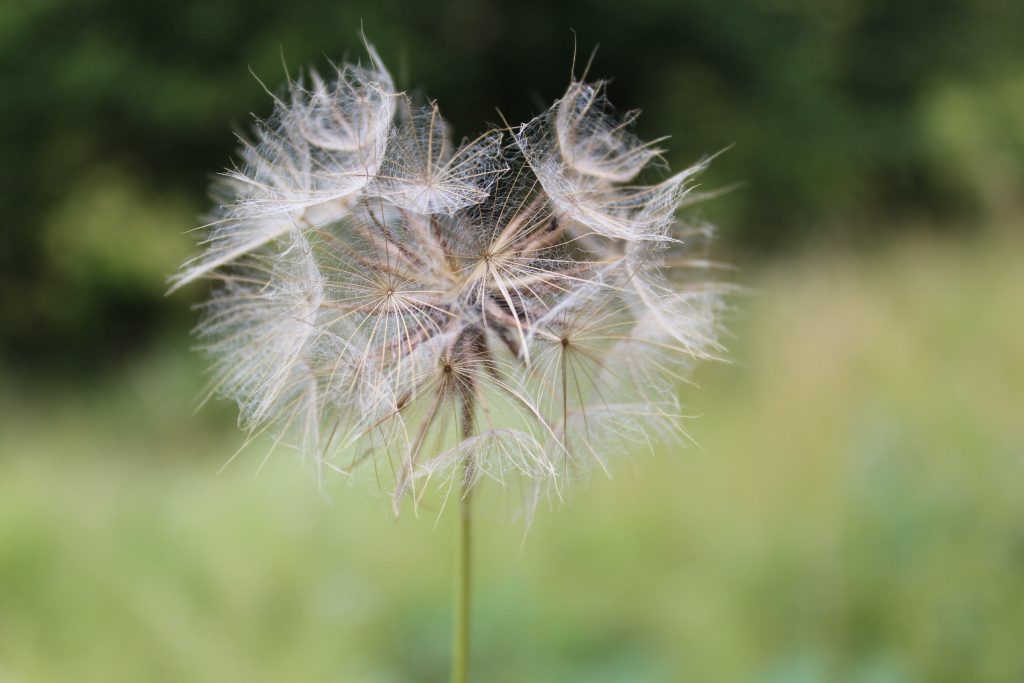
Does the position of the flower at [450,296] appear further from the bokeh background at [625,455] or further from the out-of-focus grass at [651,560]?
the out-of-focus grass at [651,560]

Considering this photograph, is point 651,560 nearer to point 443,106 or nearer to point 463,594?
point 463,594

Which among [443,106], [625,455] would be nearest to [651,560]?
[625,455]

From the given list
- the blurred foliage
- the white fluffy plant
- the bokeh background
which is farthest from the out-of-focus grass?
the blurred foliage

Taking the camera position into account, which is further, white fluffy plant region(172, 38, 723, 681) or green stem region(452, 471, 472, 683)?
white fluffy plant region(172, 38, 723, 681)

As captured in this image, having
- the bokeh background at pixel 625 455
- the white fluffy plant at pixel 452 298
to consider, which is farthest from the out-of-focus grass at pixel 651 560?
the white fluffy plant at pixel 452 298

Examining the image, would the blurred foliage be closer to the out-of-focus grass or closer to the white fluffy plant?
the out-of-focus grass

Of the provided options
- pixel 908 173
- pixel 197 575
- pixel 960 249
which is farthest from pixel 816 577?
pixel 908 173

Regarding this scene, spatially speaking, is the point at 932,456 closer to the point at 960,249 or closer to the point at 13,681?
the point at 13,681
